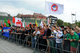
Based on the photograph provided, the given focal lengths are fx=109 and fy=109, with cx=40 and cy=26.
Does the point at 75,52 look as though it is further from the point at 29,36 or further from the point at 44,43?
the point at 29,36

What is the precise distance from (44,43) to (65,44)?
77.3 inches

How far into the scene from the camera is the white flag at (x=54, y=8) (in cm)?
744

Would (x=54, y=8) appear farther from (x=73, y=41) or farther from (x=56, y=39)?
(x=73, y=41)

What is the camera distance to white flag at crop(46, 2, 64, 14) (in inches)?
293

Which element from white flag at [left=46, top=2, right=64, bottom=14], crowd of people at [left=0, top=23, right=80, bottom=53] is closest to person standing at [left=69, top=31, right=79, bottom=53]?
crowd of people at [left=0, top=23, right=80, bottom=53]

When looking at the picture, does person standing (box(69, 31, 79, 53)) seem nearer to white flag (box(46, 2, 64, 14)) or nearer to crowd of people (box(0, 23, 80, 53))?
crowd of people (box(0, 23, 80, 53))

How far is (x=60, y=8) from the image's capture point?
7.86 metres

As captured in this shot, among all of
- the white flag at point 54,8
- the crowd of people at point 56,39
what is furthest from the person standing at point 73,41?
the white flag at point 54,8

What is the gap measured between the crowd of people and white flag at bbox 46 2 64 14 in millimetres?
1204

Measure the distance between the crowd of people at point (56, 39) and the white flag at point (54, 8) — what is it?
1204 mm

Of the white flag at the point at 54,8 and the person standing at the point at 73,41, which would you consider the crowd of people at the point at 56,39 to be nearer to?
the person standing at the point at 73,41

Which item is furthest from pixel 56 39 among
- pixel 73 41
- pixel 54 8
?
pixel 54 8

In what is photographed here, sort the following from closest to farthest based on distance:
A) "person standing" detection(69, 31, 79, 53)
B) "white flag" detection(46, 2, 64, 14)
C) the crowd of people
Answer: "person standing" detection(69, 31, 79, 53)
the crowd of people
"white flag" detection(46, 2, 64, 14)

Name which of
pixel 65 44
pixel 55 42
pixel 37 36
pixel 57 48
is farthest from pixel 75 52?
pixel 37 36
